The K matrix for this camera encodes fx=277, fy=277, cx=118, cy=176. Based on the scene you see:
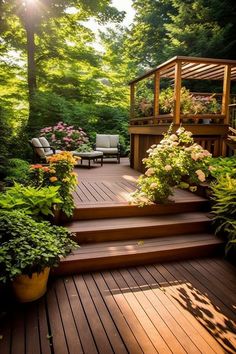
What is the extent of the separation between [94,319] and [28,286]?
72cm

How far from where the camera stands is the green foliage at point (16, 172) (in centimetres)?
521

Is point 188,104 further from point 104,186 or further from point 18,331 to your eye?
point 18,331

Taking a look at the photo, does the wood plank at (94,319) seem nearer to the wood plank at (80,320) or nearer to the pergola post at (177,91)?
the wood plank at (80,320)

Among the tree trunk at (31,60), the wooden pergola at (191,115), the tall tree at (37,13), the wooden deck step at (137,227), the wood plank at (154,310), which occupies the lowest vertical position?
the wood plank at (154,310)

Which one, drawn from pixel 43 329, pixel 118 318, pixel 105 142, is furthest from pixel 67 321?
pixel 105 142

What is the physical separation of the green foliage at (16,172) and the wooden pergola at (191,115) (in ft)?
9.78

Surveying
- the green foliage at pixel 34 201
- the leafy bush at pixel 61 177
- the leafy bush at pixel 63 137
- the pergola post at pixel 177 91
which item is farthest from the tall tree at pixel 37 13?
the green foliage at pixel 34 201

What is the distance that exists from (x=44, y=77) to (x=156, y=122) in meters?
7.41

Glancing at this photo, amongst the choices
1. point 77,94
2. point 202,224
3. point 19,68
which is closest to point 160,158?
point 202,224

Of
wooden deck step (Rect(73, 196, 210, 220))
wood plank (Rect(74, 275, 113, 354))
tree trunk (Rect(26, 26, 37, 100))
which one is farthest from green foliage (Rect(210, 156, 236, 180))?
tree trunk (Rect(26, 26, 37, 100))

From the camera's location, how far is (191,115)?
5.63 meters

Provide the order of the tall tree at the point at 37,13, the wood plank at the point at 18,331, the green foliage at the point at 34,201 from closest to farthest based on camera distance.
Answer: the wood plank at the point at 18,331 → the green foliage at the point at 34,201 → the tall tree at the point at 37,13

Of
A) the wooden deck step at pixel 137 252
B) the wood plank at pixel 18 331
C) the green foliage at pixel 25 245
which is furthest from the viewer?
the wooden deck step at pixel 137 252

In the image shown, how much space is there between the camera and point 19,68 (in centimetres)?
1176
